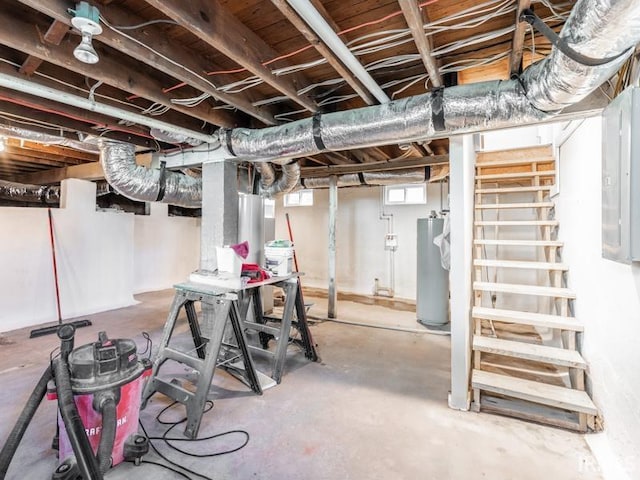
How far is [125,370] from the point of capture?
1.55 meters

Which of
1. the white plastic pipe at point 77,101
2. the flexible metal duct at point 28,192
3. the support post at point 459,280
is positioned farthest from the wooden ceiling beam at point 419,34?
the flexible metal duct at point 28,192

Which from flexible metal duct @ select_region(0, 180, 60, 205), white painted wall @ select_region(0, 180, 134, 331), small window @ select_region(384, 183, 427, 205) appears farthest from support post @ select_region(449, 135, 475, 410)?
flexible metal duct @ select_region(0, 180, 60, 205)

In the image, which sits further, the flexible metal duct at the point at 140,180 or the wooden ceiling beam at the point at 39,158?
the wooden ceiling beam at the point at 39,158

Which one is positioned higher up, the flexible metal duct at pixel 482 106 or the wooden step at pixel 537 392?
the flexible metal duct at pixel 482 106

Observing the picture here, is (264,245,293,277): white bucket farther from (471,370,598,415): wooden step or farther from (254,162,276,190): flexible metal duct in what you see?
(471,370,598,415): wooden step

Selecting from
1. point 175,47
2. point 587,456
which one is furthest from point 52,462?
point 587,456

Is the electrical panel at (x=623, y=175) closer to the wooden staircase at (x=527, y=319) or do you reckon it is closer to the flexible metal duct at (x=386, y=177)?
the wooden staircase at (x=527, y=319)

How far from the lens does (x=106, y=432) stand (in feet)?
4.47

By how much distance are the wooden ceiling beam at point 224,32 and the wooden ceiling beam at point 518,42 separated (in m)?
1.27

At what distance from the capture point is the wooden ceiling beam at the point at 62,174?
441 cm

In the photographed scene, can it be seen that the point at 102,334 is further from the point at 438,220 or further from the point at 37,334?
the point at 438,220

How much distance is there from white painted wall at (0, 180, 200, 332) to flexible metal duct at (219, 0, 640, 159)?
328 centimetres

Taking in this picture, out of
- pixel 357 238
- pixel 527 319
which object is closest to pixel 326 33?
pixel 527 319

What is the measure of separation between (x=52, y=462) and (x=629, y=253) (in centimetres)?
298
